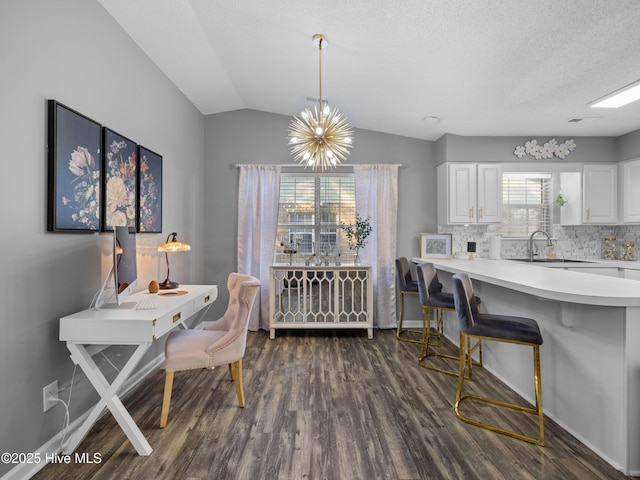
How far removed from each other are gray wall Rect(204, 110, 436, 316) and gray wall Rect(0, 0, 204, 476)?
1.75m

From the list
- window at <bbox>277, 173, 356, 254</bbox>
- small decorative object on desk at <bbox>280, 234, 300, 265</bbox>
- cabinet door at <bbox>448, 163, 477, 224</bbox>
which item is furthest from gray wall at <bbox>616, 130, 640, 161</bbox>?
small decorative object on desk at <bbox>280, 234, 300, 265</bbox>

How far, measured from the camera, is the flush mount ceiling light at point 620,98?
8.97 feet

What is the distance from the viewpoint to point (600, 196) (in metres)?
4.07

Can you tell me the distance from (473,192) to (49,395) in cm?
430

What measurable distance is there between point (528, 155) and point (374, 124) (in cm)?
195

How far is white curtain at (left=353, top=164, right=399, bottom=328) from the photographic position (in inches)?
167

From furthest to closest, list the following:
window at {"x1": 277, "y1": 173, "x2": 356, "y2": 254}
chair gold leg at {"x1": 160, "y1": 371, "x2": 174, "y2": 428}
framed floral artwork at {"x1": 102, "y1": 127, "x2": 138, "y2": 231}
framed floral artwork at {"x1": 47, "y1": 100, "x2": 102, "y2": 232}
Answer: window at {"x1": 277, "y1": 173, "x2": 356, "y2": 254}, framed floral artwork at {"x1": 102, "y1": 127, "x2": 138, "y2": 231}, chair gold leg at {"x1": 160, "y1": 371, "x2": 174, "y2": 428}, framed floral artwork at {"x1": 47, "y1": 100, "x2": 102, "y2": 232}

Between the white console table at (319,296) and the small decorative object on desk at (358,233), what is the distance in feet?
1.20

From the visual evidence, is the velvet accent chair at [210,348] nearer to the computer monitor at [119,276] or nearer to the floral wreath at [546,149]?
the computer monitor at [119,276]

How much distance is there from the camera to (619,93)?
281cm

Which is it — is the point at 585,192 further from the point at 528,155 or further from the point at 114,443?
the point at 114,443

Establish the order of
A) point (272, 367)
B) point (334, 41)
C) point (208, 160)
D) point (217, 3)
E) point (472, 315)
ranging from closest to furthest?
point (472, 315), point (217, 3), point (334, 41), point (272, 367), point (208, 160)

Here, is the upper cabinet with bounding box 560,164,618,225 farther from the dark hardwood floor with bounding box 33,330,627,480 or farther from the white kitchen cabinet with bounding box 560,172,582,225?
the dark hardwood floor with bounding box 33,330,627,480

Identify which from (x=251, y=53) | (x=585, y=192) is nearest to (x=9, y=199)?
(x=251, y=53)
